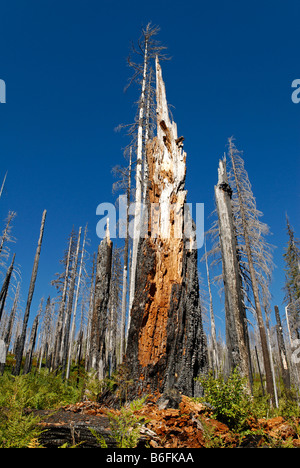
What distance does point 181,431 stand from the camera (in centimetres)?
317

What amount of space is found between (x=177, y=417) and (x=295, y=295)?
2284cm

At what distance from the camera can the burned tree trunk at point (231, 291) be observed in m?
5.64

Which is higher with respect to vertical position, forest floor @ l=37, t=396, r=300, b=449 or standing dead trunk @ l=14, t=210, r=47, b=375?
standing dead trunk @ l=14, t=210, r=47, b=375

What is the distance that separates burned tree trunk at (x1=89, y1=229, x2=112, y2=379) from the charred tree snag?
15.4 feet

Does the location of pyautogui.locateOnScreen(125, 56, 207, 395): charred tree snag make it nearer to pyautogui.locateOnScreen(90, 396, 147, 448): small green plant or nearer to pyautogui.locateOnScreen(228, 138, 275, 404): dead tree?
pyautogui.locateOnScreen(90, 396, 147, 448): small green plant

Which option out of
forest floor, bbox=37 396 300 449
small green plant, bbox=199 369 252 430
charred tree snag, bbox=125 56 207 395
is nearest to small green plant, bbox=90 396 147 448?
forest floor, bbox=37 396 300 449

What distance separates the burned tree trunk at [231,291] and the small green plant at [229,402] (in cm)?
170

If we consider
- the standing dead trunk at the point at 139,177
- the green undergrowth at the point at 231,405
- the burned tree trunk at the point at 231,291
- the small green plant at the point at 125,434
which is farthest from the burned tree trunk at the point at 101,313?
the small green plant at the point at 125,434

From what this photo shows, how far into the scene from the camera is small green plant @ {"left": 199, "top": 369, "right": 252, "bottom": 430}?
11.0 feet
